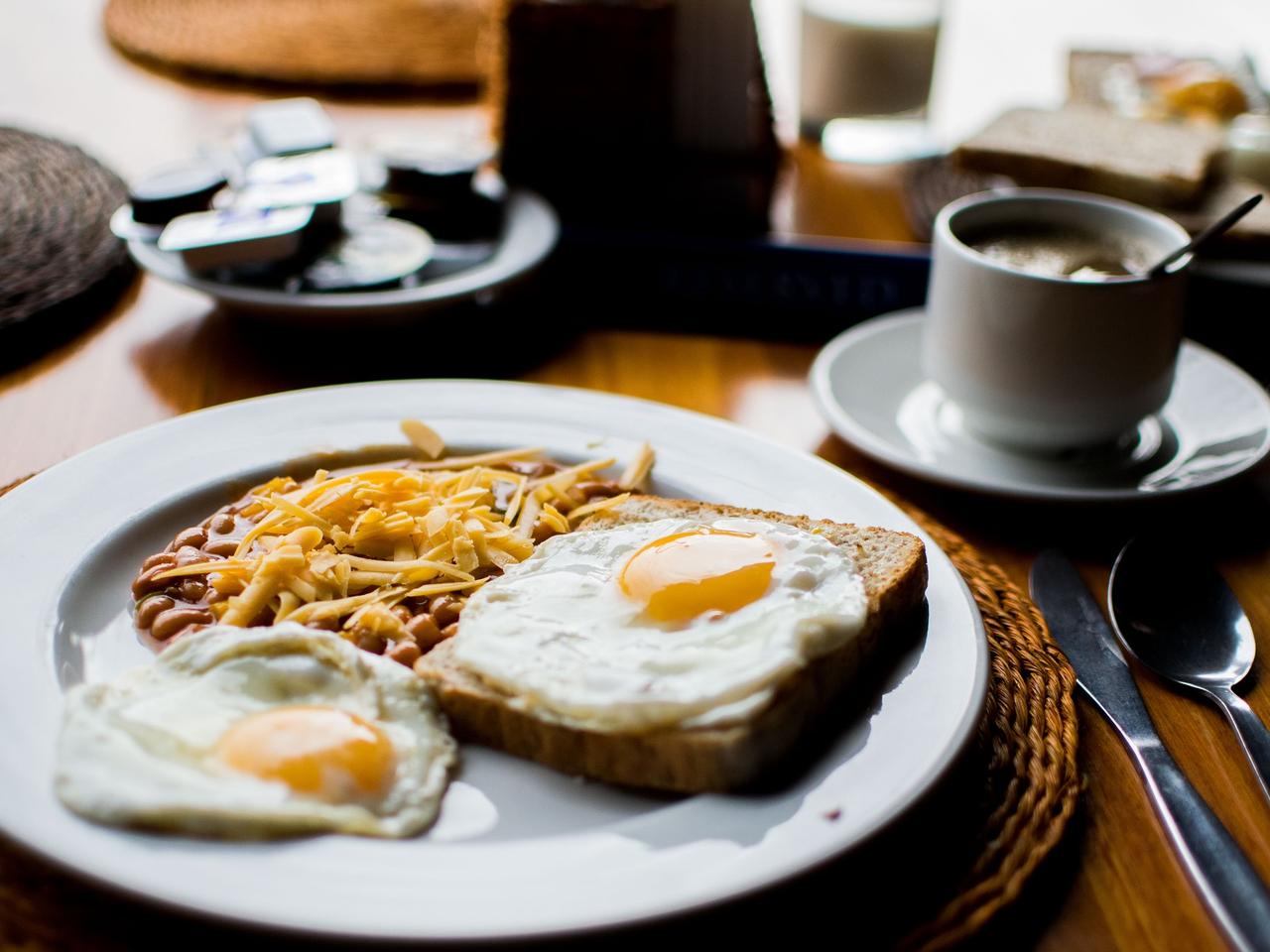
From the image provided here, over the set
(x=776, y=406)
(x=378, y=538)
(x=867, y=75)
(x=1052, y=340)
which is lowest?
(x=776, y=406)

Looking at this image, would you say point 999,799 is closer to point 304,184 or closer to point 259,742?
point 259,742

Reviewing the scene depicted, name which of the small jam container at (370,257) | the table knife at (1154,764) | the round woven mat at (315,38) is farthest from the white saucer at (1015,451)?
the round woven mat at (315,38)

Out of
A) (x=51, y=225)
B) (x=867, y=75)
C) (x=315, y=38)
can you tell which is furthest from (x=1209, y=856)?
(x=315, y=38)

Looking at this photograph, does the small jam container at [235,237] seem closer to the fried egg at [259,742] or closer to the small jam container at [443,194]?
the small jam container at [443,194]

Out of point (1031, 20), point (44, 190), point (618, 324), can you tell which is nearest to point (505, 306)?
point (618, 324)

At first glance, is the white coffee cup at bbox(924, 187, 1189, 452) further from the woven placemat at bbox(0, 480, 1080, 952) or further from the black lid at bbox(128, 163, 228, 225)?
the black lid at bbox(128, 163, 228, 225)

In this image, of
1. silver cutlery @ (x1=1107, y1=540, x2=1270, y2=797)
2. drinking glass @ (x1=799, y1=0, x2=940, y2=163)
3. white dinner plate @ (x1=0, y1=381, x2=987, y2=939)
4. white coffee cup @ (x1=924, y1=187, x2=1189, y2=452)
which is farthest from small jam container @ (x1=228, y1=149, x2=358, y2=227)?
silver cutlery @ (x1=1107, y1=540, x2=1270, y2=797)

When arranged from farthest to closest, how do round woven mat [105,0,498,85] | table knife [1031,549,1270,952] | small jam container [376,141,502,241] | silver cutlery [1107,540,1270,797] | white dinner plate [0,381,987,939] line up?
round woven mat [105,0,498,85] → small jam container [376,141,502,241] → silver cutlery [1107,540,1270,797] → table knife [1031,549,1270,952] → white dinner plate [0,381,987,939]
